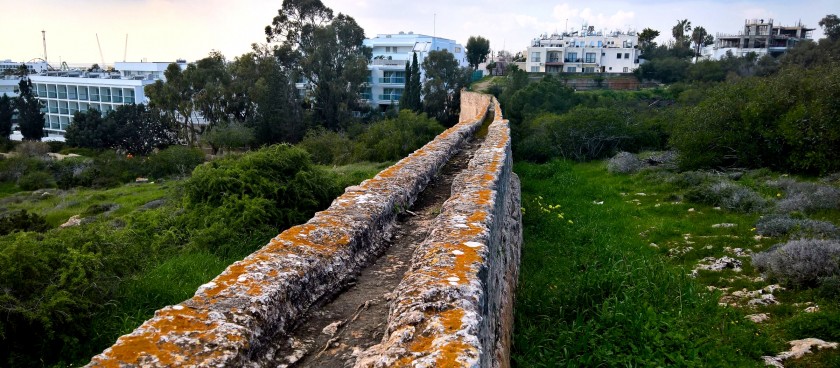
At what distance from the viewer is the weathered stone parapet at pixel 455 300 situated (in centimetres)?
273

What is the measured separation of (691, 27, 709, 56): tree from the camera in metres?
76.6

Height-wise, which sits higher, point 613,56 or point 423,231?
point 613,56

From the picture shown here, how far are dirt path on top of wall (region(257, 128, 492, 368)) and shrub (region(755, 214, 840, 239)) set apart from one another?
642cm

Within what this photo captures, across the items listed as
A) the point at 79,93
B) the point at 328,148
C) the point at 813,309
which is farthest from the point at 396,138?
the point at 79,93

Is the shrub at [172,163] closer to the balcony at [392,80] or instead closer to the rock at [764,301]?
the rock at [764,301]

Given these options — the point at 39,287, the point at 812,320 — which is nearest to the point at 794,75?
the point at 812,320

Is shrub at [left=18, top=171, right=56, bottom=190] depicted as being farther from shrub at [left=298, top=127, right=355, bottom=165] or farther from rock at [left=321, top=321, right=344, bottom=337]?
rock at [left=321, top=321, right=344, bottom=337]

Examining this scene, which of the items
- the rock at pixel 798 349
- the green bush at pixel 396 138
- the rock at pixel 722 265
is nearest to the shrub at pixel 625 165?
the green bush at pixel 396 138

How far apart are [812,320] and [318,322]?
15.9 ft

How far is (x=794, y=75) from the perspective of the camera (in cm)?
1623

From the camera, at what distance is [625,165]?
17.5m

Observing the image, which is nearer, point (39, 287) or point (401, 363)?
point (401, 363)

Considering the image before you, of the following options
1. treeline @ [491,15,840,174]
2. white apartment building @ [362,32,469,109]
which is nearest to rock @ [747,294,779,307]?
treeline @ [491,15,840,174]

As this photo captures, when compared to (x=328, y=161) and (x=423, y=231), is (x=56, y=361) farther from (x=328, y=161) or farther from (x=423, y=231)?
(x=328, y=161)
